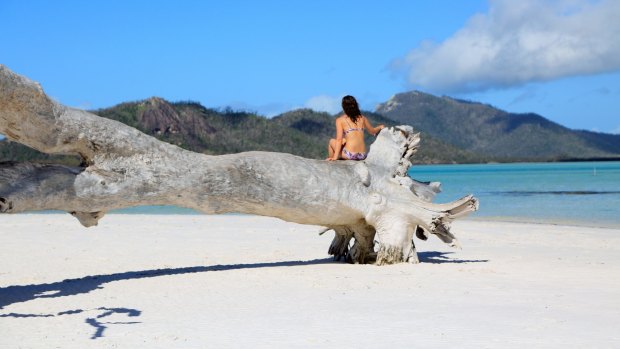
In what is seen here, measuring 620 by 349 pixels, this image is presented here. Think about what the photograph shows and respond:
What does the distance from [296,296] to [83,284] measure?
8.00 ft

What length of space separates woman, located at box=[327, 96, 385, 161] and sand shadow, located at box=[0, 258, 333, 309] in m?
1.46

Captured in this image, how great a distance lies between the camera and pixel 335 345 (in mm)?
5312

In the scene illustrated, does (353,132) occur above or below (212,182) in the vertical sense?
above

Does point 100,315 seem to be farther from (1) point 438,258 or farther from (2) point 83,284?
(1) point 438,258

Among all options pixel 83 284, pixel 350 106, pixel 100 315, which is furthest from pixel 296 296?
pixel 350 106

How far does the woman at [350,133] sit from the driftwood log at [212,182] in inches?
8.3

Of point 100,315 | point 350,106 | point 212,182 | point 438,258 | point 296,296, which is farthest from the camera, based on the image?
point 438,258

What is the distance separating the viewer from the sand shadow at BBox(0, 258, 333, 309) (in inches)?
295

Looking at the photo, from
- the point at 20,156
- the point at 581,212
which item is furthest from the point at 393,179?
the point at 20,156

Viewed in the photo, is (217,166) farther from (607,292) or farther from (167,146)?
(607,292)

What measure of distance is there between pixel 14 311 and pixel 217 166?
2.85 metres

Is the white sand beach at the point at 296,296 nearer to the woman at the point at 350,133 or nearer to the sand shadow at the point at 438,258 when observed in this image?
the sand shadow at the point at 438,258

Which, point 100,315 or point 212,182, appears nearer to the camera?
point 100,315

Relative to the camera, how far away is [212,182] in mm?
8656
